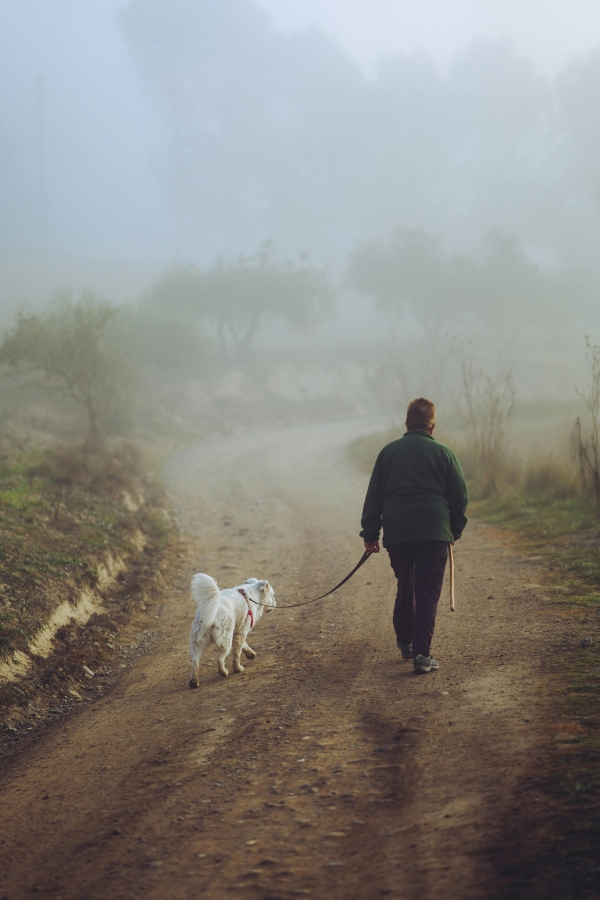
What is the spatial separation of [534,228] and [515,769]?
90117mm

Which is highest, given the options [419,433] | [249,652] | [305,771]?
[419,433]

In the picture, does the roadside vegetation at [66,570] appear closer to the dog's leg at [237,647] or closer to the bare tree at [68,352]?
the dog's leg at [237,647]

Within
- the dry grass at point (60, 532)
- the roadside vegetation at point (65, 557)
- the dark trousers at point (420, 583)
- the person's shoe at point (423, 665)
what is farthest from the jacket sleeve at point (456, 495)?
the dry grass at point (60, 532)

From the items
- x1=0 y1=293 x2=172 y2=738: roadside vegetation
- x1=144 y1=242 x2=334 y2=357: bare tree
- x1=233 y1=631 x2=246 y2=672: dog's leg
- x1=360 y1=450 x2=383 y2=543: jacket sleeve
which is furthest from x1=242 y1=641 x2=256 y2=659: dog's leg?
x1=144 y1=242 x2=334 y2=357: bare tree

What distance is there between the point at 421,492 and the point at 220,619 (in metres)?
1.97

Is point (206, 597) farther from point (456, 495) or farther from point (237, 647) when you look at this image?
point (456, 495)

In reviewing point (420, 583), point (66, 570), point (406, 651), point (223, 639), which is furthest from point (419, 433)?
point (66, 570)

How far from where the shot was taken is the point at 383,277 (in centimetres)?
5881

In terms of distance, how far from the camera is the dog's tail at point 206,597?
5.50 m

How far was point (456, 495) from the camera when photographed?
5605mm

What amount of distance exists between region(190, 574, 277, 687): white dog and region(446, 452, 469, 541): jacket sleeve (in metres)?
1.98

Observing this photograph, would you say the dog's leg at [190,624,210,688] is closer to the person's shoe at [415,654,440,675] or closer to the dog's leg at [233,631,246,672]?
the dog's leg at [233,631,246,672]

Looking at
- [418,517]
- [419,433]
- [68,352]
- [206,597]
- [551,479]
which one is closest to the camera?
[418,517]

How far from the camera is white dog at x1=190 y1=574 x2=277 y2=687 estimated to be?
5.54 m
